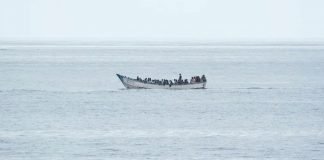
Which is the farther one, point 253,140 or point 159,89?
point 159,89

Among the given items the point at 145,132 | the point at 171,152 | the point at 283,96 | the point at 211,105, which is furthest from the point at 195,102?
the point at 171,152

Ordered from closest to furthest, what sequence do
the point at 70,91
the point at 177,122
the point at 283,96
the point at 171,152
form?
the point at 171,152 → the point at 177,122 → the point at 283,96 → the point at 70,91

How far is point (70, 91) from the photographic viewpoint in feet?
319

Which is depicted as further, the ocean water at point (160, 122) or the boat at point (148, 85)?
the boat at point (148, 85)

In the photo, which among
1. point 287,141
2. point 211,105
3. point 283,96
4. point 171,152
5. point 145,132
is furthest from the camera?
point 283,96

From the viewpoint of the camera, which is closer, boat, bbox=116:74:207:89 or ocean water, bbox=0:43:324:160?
ocean water, bbox=0:43:324:160

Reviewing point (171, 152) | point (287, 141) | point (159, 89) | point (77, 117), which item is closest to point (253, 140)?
point (287, 141)

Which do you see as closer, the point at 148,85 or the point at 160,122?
the point at 160,122

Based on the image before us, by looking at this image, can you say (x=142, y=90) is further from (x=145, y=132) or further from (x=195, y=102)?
(x=145, y=132)

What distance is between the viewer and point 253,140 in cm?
5762

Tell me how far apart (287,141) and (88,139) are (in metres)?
11.5

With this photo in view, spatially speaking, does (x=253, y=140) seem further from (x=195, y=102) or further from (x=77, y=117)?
(x=195, y=102)

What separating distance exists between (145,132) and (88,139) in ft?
16.0

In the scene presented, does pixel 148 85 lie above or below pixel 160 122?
above
